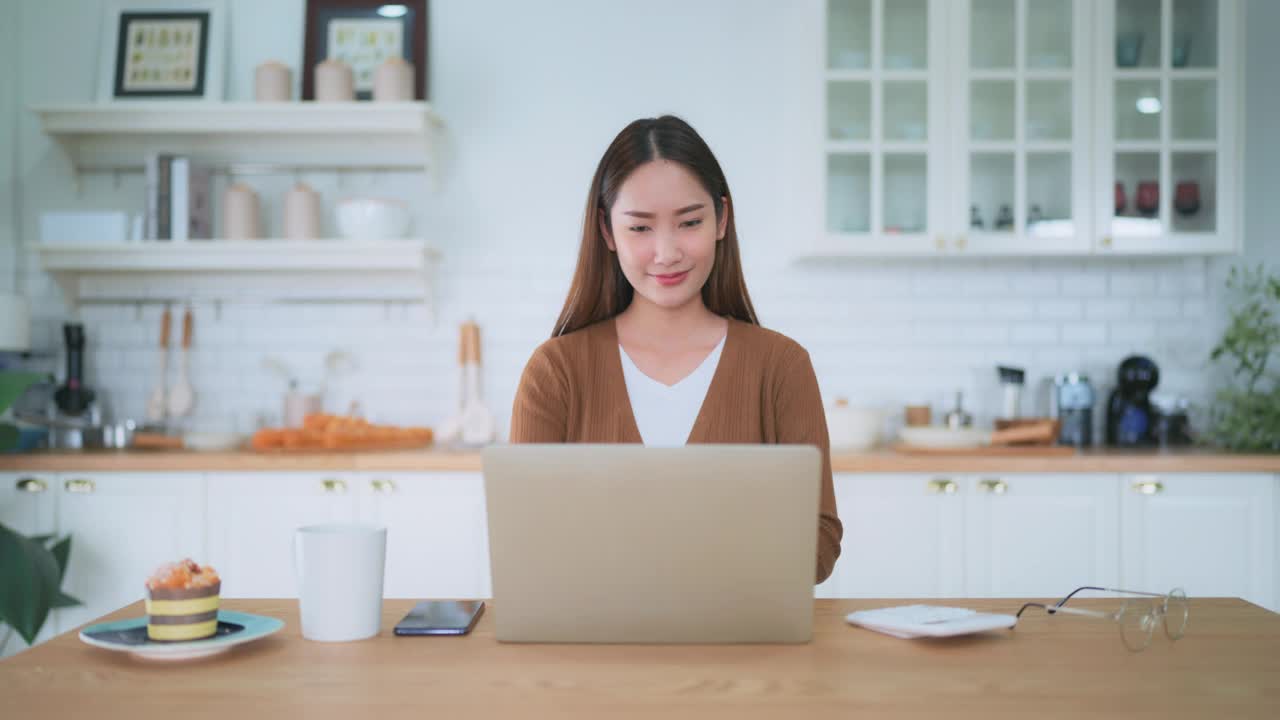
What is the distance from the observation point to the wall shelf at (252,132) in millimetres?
3463

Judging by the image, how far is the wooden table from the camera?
0.97 m

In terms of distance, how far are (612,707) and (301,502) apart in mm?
2360

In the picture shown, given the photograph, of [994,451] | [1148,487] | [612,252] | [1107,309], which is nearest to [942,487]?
[994,451]

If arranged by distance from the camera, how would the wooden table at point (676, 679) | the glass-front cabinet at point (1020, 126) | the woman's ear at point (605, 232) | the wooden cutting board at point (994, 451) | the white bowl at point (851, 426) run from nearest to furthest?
the wooden table at point (676, 679), the woman's ear at point (605, 232), the wooden cutting board at point (994, 451), the white bowl at point (851, 426), the glass-front cabinet at point (1020, 126)

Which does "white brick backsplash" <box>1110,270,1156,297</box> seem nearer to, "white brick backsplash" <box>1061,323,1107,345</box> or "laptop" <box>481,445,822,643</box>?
"white brick backsplash" <box>1061,323,1107,345</box>

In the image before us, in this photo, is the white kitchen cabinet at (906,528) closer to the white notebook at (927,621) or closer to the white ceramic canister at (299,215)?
the white notebook at (927,621)

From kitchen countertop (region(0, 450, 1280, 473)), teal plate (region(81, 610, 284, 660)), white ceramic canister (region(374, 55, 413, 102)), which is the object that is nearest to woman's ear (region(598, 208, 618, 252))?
teal plate (region(81, 610, 284, 660))

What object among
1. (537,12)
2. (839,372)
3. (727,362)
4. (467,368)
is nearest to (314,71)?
(537,12)

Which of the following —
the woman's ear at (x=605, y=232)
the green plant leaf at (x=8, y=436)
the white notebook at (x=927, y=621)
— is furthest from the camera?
the green plant leaf at (x=8, y=436)

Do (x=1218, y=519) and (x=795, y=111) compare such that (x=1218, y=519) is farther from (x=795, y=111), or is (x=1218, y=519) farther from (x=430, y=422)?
(x=430, y=422)

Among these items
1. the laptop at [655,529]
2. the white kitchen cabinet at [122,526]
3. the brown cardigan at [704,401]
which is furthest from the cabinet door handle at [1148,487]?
the white kitchen cabinet at [122,526]

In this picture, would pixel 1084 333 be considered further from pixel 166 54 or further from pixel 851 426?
pixel 166 54

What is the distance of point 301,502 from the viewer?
3.09 m

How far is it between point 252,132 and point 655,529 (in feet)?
9.83
